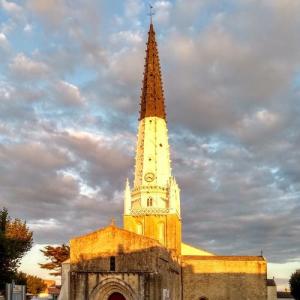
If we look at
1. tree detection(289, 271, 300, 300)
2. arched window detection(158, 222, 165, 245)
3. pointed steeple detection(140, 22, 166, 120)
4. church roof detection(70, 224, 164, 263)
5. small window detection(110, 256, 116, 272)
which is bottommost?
tree detection(289, 271, 300, 300)

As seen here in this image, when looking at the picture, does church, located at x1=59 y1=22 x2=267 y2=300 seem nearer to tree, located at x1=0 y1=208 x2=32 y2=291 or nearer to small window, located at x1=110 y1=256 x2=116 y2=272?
small window, located at x1=110 y1=256 x2=116 y2=272

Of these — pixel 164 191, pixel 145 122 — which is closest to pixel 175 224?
pixel 164 191

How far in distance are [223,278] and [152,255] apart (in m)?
16.1

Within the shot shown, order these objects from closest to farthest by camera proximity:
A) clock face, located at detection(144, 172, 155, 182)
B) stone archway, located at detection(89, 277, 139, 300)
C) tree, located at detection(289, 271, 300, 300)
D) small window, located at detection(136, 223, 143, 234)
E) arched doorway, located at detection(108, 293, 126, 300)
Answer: stone archway, located at detection(89, 277, 139, 300) → arched doorway, located at detection(108, 293, 126, 300) → small window, located at detection(136, 223, 143, 234) → clock face, located at detection(144, 172, 155, 182) → tree, located at detection(289, 271, 300, 300)

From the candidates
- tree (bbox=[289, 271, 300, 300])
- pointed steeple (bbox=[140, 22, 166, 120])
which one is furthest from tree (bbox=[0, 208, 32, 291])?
tree (bbox=[289, 271, 300, 300])

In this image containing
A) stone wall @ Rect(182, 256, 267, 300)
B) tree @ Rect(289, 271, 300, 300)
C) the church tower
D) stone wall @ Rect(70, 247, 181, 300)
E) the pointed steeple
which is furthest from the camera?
tree @ Rect(289, 271, 300, 300)

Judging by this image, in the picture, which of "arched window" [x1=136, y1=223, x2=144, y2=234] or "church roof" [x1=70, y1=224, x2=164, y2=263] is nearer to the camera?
"church roof" [x1=70, y1=224, x2=164, y2=263]

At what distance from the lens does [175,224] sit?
52.8m

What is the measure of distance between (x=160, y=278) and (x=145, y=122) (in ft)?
73.1

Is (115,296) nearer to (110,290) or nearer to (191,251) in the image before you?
(110,290)

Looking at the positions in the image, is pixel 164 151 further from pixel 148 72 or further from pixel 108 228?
pixel 108 228

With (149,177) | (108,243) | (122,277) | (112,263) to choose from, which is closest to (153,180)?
(149,177)

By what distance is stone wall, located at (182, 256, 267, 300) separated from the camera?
2046 inches

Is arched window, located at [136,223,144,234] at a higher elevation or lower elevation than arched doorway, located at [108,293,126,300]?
higher
